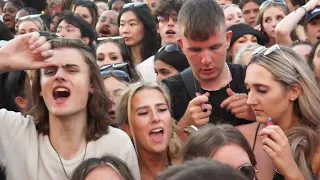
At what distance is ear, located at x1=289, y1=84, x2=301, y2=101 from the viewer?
3.18m

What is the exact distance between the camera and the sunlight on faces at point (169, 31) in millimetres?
5632

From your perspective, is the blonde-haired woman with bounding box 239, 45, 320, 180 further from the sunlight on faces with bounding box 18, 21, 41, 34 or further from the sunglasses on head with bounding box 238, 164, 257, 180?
the sunlight on faces with bounding box 18, 21, 41, 34

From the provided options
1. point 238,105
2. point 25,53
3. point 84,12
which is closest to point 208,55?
point 238,105

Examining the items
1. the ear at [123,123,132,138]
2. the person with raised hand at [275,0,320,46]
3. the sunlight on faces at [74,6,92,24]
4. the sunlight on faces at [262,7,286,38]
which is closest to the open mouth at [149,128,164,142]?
the ear at [123,123,132,138]

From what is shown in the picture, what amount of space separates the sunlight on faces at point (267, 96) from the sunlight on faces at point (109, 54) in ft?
7.44

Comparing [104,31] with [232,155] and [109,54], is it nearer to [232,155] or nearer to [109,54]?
[109,54]

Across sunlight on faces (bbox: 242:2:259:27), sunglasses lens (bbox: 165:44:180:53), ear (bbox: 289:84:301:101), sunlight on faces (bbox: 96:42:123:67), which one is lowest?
sunlight on faces (bbox: 242:2:259:27)

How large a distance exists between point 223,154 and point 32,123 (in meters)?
1.07

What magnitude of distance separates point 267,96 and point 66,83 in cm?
96

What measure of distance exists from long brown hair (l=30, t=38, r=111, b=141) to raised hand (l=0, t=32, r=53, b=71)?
17 cm

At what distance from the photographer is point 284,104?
315cm

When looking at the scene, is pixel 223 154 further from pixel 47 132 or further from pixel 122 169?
pixel 47 132

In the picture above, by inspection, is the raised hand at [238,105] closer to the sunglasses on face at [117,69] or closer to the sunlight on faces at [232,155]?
the sunlight on faces at [232,155]

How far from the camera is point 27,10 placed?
26.5 ft
